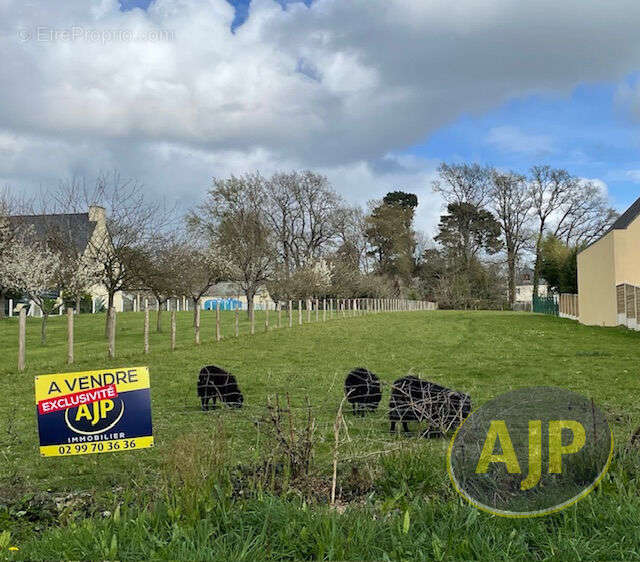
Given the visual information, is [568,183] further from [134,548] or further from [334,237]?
[134,548]

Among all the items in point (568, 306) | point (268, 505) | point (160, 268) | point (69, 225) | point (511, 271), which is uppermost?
point (511, 271)

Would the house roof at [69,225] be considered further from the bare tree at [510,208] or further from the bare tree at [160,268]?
the bare tree at [510,208]

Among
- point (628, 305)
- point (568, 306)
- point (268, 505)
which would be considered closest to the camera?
point (268, 505)

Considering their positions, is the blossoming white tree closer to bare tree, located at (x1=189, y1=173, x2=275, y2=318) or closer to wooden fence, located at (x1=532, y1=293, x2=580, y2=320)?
bare tree, located at (x1=189, y1=173, x2=275, y2=318)

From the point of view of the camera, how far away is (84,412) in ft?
19.9

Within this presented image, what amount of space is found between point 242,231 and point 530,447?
41386 mm

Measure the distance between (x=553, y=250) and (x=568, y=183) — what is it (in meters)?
9.80

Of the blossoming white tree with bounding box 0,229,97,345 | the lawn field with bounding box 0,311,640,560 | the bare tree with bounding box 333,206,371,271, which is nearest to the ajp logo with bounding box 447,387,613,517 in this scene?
the lawn field with bounding box 0,311,640,560

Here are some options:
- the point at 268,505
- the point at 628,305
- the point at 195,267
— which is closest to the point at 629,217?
the point at 628,305

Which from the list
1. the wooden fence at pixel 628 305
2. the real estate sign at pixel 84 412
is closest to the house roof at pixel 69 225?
the real estate sign at pixel 84 412

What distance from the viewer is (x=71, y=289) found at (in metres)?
29.5

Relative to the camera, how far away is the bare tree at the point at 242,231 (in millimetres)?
43031

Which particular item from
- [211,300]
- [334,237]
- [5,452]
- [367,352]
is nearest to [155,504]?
[5,452]

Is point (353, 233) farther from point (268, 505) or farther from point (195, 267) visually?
point (268, 505)
